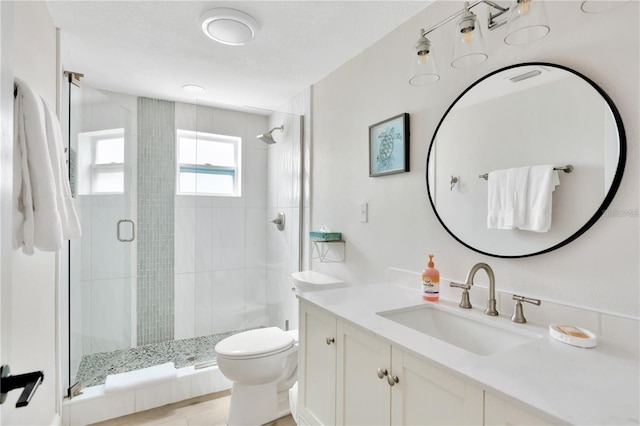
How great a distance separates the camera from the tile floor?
6.58 feet

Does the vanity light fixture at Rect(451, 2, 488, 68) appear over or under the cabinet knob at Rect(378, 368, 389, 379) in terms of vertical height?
over

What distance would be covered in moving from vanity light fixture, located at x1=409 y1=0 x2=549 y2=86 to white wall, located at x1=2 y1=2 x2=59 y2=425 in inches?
55.3

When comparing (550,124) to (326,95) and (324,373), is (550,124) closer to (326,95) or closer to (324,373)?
(324,373)

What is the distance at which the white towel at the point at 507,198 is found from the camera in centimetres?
114

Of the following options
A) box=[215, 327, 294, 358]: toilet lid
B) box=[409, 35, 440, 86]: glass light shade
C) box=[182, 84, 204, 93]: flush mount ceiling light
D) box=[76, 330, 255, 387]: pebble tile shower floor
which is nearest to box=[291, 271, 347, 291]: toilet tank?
box=[215, 327, 294, 358]: toilet lid

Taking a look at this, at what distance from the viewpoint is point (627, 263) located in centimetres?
91

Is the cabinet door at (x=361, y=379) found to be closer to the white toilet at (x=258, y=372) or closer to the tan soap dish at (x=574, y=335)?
the tan soap dish at (x=574, y=335)

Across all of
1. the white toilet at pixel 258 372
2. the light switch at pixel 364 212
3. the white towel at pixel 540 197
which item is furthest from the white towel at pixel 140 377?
the white towel at pixel 540 197

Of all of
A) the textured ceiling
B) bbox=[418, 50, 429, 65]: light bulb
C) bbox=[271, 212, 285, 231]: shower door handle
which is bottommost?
bbox=[271, 212, 285, 231]: shower door handle

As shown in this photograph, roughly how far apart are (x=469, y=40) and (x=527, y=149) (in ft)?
1.43

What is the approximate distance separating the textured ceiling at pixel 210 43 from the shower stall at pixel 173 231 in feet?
0.75

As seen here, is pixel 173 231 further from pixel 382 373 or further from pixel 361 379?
pixel 382 373

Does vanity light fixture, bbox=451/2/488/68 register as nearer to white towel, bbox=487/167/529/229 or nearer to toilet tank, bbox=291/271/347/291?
white towel, bbox=487/167/529/229

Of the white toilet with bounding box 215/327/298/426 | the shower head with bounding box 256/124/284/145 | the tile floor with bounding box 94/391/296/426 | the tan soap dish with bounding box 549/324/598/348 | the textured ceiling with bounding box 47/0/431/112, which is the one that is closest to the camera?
the tan soap dish with bounding box 549/324/598/348
